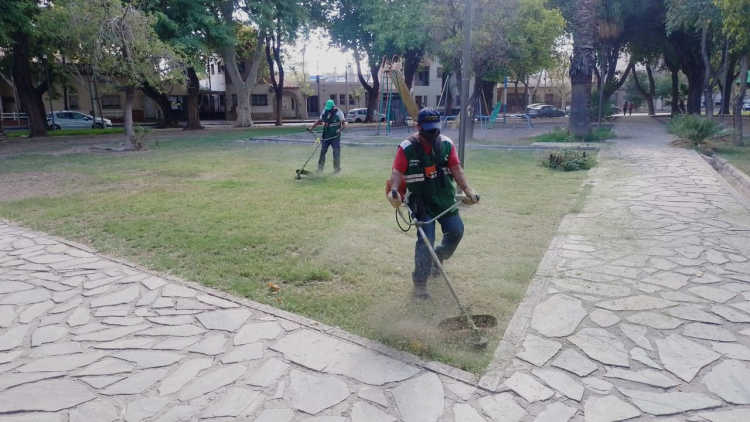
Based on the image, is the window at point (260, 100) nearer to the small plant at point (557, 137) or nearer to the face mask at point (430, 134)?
the small plant at point (557, 137)

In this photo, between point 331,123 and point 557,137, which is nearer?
point 331,123

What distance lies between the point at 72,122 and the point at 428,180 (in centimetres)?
3149

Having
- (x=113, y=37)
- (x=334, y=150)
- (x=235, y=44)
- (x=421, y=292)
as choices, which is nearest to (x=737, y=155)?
(x=334, y=150)

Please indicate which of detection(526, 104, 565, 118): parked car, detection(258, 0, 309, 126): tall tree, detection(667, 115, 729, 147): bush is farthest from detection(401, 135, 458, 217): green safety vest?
detection(526, 104, 565, 118): parked car

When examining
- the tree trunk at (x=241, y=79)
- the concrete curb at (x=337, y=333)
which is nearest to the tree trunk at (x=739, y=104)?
the concrete curb at (x=337, y=333)

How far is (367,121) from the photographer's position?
3791cm

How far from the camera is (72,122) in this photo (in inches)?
1179

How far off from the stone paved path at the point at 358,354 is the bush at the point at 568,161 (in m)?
6.13

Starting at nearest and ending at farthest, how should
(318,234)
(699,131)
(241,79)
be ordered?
(318,234), (699,131), (241,79)

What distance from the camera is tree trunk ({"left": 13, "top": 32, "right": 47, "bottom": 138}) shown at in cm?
2061

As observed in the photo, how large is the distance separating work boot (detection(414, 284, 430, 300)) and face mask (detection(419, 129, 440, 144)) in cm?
118

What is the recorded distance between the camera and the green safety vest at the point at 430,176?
4.00 metres

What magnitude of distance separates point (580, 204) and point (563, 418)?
5455 mm

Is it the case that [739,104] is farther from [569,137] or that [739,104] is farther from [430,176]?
[430,176]
